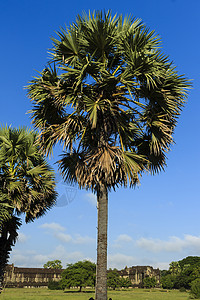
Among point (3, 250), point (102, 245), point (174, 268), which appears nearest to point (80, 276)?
point (3, 250)

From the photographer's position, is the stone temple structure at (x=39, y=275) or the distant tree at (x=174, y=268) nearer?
the stone temple structure at (x=39, y=275)

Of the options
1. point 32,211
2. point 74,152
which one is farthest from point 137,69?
point 32,211

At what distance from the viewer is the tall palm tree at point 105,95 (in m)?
12.1

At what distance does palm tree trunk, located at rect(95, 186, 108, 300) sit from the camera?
11430 mm

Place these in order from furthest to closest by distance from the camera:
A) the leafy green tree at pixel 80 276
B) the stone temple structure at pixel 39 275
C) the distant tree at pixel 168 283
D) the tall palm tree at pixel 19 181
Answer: the stone temple structure at pixel 39 275, the distant tree at pixel 168 283, the leafy green tree at pixel 80 276, the tall palm tree at pixel 19 181

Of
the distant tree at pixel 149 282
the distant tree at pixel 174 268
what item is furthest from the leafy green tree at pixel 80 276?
the distant tree at pixel 174 268

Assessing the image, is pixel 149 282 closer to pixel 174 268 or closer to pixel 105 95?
pixel 174 268

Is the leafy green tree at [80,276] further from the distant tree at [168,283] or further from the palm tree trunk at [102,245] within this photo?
the palm tree trunk at [102,245]

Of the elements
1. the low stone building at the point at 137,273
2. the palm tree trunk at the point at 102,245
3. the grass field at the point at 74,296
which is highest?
the low stone building at the point at 137,273

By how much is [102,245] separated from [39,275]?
123108 mm

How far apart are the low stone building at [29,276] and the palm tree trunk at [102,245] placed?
11608 centimetres

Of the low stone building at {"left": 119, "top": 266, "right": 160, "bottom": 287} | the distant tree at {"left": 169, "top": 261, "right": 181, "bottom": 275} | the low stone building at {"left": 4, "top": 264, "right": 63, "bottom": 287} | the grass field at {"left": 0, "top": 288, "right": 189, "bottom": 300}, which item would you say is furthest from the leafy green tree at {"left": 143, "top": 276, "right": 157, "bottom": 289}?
the grass field at {"left": 0, "top": 288, "right": 189, "bottom": 300}

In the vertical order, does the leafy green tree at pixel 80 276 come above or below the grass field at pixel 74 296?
above

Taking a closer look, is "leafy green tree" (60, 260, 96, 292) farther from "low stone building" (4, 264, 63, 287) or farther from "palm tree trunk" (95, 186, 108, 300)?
"palm tree trunk" (95, 186, 108, 300)
